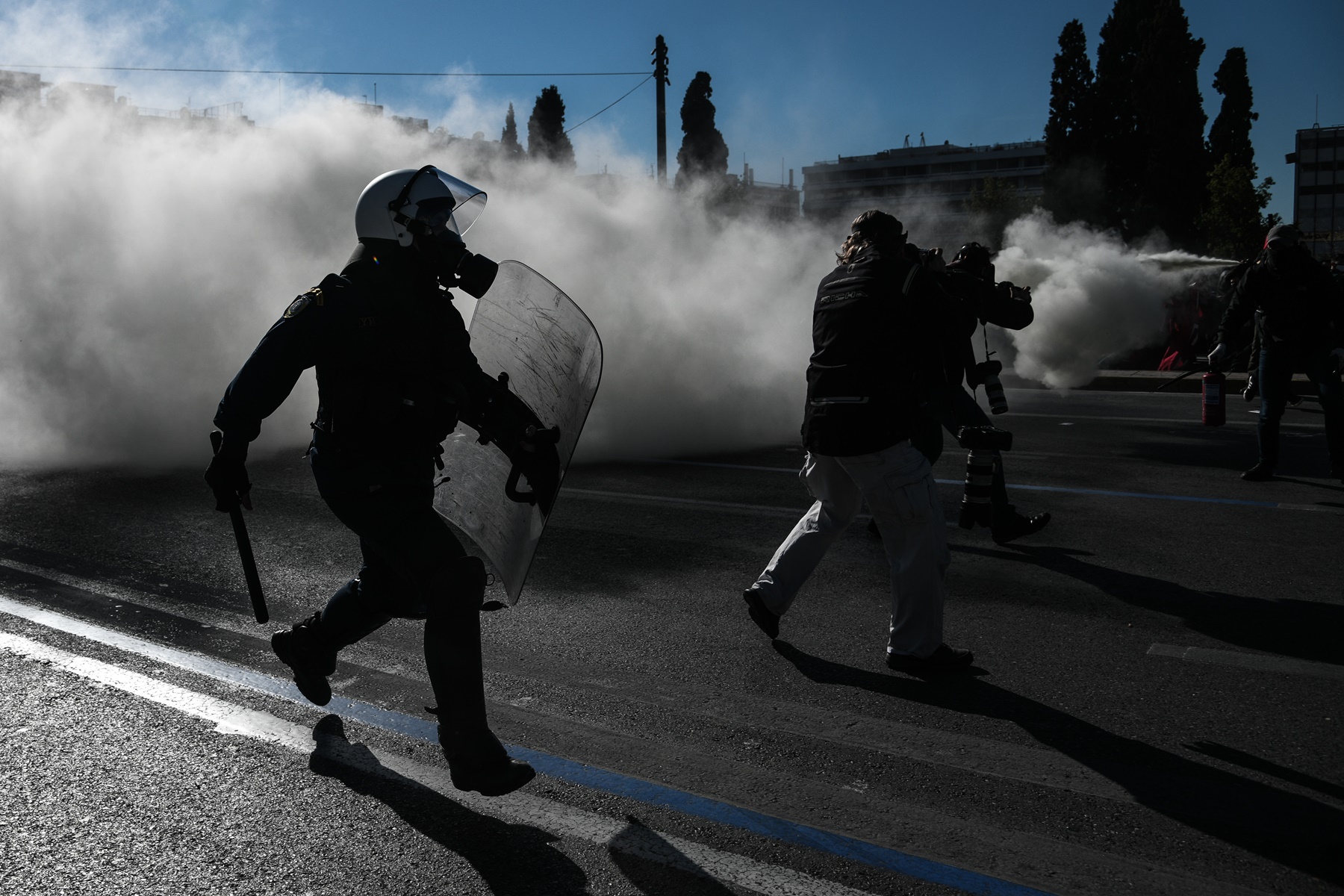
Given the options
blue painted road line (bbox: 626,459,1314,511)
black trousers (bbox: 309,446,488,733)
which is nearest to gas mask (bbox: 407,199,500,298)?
black trousers (bbox: 309,446,488,733)

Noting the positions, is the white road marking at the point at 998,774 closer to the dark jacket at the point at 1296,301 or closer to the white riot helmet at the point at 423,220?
the white riot helmet at the point at 423,220

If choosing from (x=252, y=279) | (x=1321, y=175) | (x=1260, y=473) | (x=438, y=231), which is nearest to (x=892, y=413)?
(x=438, y=231)

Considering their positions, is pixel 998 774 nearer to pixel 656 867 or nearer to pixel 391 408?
pixel 656 867

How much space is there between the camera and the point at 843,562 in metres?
5.64

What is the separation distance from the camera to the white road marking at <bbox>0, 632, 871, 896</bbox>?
8.20ft

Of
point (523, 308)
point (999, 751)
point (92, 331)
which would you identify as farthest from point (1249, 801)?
point (92, 331)

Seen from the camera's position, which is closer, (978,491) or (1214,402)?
(978,491)

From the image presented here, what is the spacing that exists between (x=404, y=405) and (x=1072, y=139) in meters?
41.5

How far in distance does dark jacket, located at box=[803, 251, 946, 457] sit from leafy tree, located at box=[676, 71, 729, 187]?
53064mm

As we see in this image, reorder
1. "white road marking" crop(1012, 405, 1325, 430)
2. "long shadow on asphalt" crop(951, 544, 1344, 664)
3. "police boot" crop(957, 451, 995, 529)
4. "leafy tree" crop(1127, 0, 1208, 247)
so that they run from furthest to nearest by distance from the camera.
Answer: "leafy tree" crop(1127, 0, 1208, 247)
"white road marking" crop(1012, 405, 1325, 430)
"police boot" crop(957, 451, 995, 529)
"long shadow on asphalt" crop(951, 544, 1344, 664)

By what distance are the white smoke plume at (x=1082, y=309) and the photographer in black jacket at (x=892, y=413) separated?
14.6 metres

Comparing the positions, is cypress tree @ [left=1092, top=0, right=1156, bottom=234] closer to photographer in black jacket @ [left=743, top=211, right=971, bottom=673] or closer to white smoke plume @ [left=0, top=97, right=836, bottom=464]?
white smoke plume @ [left=0, top=97, right=836, bottom=464]

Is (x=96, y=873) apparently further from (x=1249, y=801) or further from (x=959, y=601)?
(x=959, y=601)

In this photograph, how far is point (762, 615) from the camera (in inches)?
167
